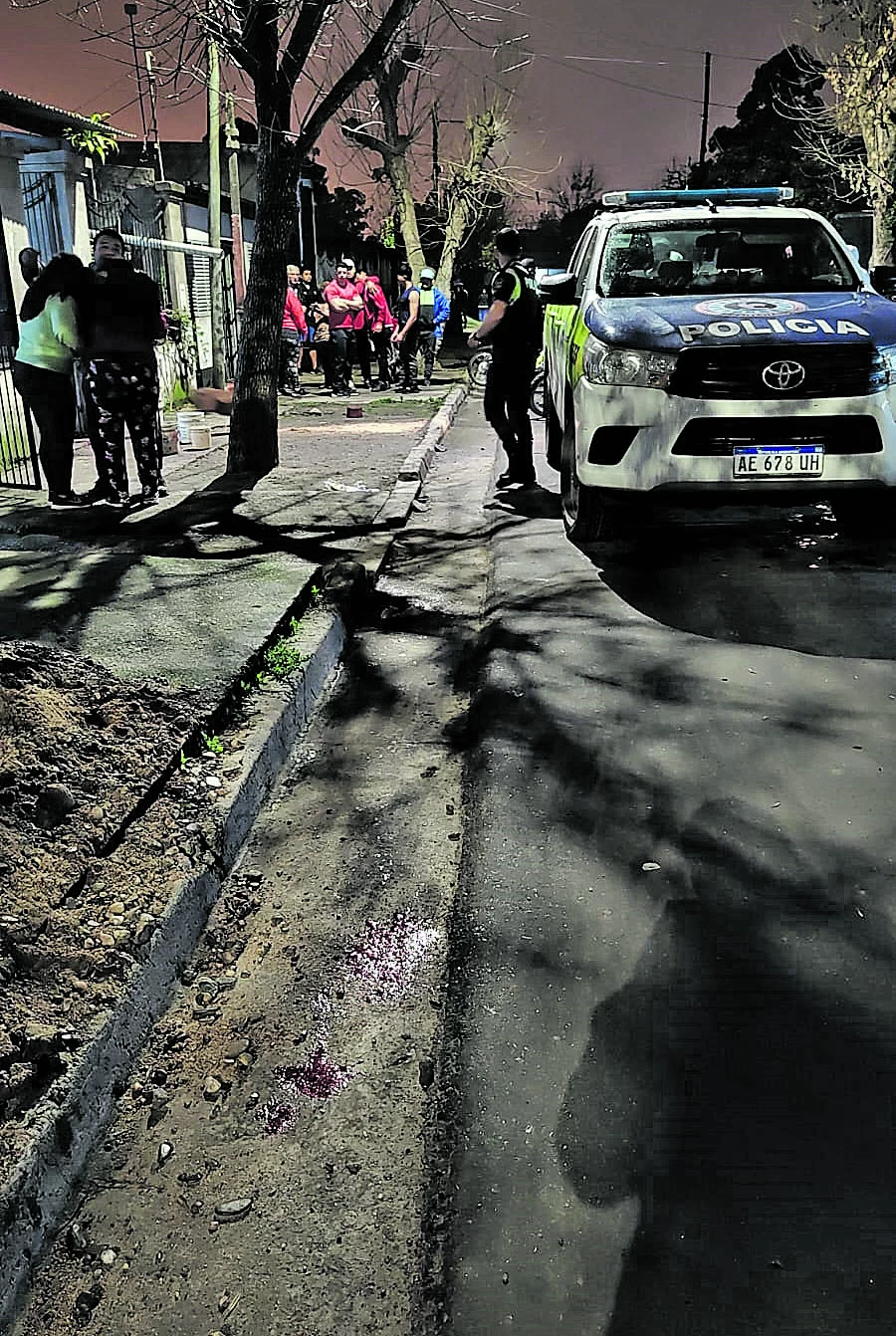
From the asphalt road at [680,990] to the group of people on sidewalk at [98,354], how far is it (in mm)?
4104

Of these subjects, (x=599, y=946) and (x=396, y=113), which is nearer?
(x=599, y=946)

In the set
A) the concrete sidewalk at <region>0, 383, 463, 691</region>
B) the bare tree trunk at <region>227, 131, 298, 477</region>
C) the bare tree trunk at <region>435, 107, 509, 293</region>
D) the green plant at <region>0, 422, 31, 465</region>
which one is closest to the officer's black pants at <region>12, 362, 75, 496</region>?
the concrete sidewalk at <region>0, 383, 463, 691</region>

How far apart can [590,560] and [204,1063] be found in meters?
4.81

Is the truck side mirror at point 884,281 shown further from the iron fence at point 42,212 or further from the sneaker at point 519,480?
the iron fence at point 42,212

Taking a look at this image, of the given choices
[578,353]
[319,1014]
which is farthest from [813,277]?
[319,1014]

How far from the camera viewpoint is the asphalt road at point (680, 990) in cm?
210

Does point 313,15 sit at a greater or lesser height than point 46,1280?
greater

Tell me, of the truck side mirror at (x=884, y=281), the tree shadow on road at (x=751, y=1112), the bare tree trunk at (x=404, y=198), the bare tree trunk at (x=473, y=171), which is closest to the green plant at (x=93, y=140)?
the truck side mirror at (x=884, y=281)

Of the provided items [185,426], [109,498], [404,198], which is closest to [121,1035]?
[109,498]

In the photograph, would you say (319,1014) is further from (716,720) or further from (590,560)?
(590,560)

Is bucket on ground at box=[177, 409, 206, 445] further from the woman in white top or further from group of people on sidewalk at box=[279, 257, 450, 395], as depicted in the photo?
group of people on sidewalk at box=[279, 257, 450, 395]

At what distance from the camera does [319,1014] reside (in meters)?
2.91

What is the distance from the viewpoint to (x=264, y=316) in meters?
9.41

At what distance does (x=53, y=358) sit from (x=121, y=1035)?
640 cm
